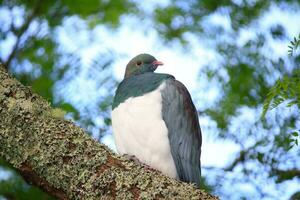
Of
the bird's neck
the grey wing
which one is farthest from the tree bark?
the bird's neck

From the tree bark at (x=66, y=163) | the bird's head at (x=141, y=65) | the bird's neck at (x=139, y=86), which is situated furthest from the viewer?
the bird's head at (x=141, y=65)

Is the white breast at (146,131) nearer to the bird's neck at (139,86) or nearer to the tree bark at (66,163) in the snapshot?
the bird's neck at (139,86)

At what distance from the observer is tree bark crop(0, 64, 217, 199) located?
323cm

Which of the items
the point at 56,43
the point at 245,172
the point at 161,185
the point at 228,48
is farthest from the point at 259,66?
the point at 161,185

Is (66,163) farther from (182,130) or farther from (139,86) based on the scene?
(139,86)

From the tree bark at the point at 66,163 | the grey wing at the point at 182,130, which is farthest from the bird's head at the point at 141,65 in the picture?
the tree bark at the point at 66,163

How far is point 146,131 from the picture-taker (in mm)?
4863

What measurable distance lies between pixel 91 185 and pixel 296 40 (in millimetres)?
1423

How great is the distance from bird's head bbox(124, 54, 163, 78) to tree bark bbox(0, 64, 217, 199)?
94.5 inches

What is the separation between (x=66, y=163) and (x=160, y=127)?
5.52 feet

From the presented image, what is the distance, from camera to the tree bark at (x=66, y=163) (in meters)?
3.23

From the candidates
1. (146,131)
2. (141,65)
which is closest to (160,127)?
(146,131)

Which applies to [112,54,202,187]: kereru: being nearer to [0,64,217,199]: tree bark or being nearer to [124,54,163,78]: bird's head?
[124,54,163,78]: bird's head

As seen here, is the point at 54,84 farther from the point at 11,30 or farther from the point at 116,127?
the point at 116,127
